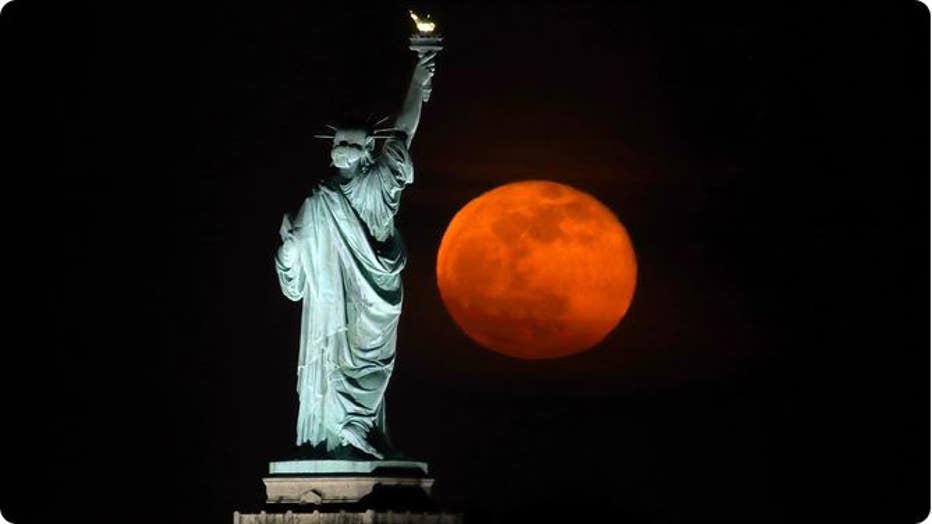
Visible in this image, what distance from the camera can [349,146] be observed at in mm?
27062

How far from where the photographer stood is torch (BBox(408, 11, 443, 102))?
27.4 meters

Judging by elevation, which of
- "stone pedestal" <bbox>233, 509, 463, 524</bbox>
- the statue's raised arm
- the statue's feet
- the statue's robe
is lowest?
"stone pedestal" <bbox>233, 509, 463, 524</bbox>

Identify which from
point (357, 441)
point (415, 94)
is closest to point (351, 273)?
point (357, 441)

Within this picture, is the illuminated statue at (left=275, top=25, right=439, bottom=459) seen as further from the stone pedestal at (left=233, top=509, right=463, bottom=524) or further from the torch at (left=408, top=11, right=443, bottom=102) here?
the stone pedestal at (left=233, top=509, right=463, bottom=524)

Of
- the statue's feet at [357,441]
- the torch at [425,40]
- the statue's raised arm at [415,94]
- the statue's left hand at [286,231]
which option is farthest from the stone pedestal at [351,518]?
the torch at [425,40]

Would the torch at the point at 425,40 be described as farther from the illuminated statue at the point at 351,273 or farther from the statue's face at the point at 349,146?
the statue's face at the point at 349,146

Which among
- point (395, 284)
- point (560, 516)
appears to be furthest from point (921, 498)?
point (395, 284)

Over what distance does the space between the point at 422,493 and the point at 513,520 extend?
798 centimetres

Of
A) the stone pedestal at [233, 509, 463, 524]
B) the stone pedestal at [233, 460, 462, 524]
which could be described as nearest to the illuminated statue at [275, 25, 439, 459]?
the stone pedestal at [233, 460, 462, 524]

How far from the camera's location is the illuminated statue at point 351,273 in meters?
27.1

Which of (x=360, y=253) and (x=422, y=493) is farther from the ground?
(x=360, y=253)

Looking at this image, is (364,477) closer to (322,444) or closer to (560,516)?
(322,444)

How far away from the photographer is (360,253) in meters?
27.2

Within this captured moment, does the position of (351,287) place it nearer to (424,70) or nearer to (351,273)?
(351,273)
